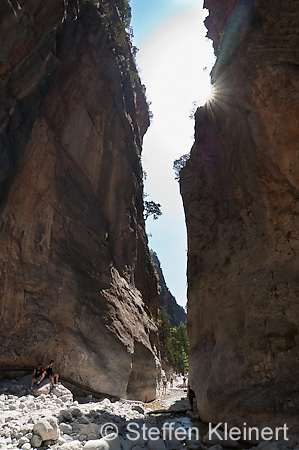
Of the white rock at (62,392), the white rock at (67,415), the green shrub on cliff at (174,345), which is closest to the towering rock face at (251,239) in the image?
the white rock at (67,415)

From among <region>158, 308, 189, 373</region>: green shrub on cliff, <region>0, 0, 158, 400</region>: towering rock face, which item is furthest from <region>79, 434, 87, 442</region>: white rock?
<region>158, 308, 189, 373</region>: green shrub on cliff

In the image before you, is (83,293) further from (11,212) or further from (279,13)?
(279,13)

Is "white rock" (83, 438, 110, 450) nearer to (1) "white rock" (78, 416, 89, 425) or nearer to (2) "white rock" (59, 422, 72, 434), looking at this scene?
(2) "white rock" (59, 422, 72, 434)

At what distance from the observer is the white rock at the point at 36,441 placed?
6582 mm

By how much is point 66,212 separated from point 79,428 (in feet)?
36.9

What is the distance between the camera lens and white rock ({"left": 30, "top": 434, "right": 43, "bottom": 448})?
21.6 feet

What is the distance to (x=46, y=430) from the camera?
6.88 metres

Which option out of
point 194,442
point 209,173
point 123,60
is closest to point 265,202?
point 209,173

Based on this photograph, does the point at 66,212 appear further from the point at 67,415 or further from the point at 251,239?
the point at 67,415

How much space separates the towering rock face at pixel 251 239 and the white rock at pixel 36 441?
232 inches

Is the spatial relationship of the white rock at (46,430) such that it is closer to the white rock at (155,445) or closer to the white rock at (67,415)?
the white rock at (67,415)

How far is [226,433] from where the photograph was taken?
893 cm

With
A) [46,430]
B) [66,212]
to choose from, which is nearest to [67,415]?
[46,430]

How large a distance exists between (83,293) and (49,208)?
16.1ft
